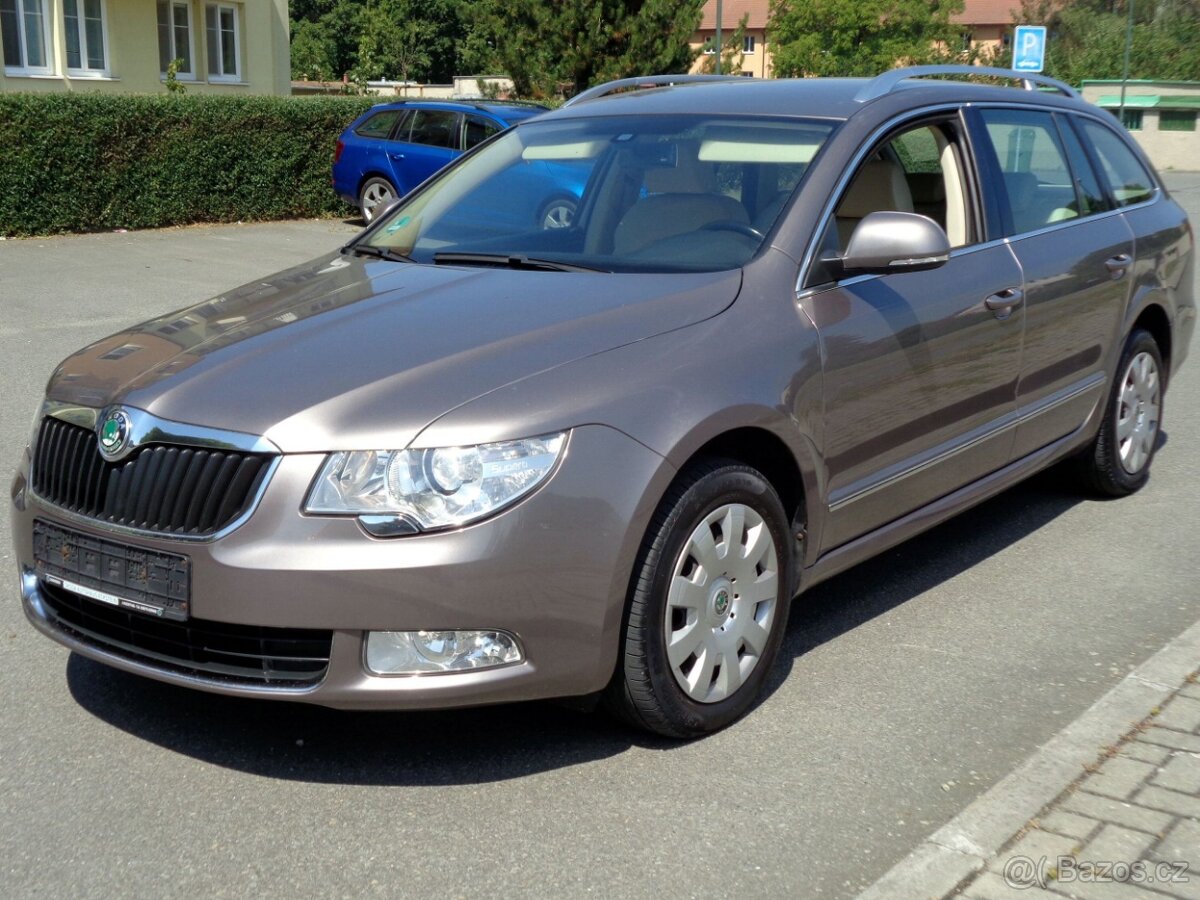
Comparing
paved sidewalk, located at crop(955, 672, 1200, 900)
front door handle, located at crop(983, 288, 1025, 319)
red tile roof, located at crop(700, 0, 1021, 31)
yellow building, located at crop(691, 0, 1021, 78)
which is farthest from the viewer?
red tile roof, located at crop(700, 0, 1021, 31)

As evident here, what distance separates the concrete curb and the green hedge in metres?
14.3

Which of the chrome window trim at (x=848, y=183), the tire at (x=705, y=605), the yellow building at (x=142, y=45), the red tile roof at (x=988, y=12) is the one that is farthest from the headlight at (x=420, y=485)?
the red tile roof at (x=988, y=12)

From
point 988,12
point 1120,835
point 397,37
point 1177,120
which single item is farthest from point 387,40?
point 1120,835

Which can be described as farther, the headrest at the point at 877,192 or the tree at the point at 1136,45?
the tree at the point at 1136,45

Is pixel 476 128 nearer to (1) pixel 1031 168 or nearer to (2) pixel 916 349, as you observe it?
(1) pixel 1031 168

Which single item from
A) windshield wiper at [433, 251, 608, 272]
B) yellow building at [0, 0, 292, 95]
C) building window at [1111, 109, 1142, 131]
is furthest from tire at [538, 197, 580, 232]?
building window at [1111, 109, 1142, 131]

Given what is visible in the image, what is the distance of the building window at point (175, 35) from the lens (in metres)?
28.9

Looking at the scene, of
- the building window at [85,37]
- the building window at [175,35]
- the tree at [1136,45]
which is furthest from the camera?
the tree at [1136,45]

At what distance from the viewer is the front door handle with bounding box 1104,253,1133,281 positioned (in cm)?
579

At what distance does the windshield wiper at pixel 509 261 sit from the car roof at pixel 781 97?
34.5 inches

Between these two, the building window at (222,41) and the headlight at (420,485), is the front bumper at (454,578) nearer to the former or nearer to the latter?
the headlight at (420,485)

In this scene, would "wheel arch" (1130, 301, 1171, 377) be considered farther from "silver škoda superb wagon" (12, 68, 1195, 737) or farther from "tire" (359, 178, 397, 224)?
"tire" (359, 178, 397, 224)

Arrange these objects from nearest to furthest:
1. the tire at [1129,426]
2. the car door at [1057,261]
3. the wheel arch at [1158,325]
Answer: the car door at [1057,261] → the tire at [1129,426] → the wheel arch at [1158,325]

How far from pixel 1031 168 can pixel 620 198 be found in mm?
1821
